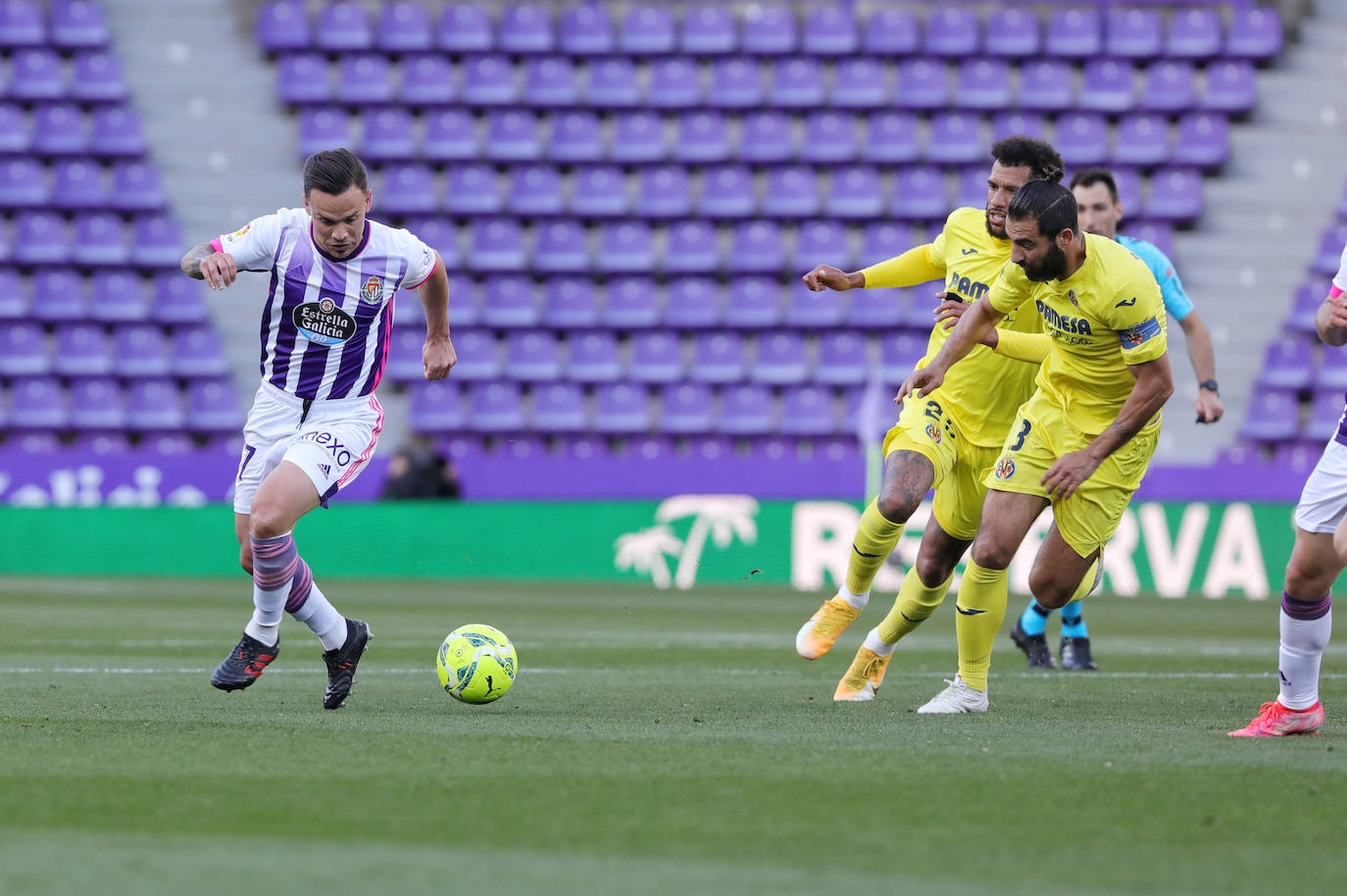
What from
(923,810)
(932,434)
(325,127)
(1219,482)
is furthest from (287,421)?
(325,127)

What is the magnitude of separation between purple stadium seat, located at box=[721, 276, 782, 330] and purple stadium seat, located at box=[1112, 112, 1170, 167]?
451cm

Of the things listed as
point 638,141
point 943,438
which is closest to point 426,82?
point 638,141

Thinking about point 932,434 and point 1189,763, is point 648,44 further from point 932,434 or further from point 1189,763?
point 1189,763

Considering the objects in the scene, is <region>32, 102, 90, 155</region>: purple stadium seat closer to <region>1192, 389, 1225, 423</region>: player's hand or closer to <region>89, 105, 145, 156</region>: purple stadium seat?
<region>89, 105, 145, 156</region>: purple stadium seat

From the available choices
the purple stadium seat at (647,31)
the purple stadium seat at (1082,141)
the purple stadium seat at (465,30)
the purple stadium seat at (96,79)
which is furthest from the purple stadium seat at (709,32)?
the purple stadium seat at (96,79)

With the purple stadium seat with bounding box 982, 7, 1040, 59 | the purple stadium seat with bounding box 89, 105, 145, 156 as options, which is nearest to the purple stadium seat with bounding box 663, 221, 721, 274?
the purple stadium seat with bounding box 982, 7, 1040, 59

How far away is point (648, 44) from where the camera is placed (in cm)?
2081

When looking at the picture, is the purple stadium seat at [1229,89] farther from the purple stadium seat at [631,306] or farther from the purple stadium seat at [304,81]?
the purple stadium seat at [304,81]

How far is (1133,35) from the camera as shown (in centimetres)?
2095

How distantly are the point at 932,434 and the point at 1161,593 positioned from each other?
964cm

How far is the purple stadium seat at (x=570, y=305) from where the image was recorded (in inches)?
765

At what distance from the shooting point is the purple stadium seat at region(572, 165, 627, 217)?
2005cm

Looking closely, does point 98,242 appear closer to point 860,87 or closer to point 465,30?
point 465,30

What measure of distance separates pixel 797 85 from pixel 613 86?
7.20 feet
